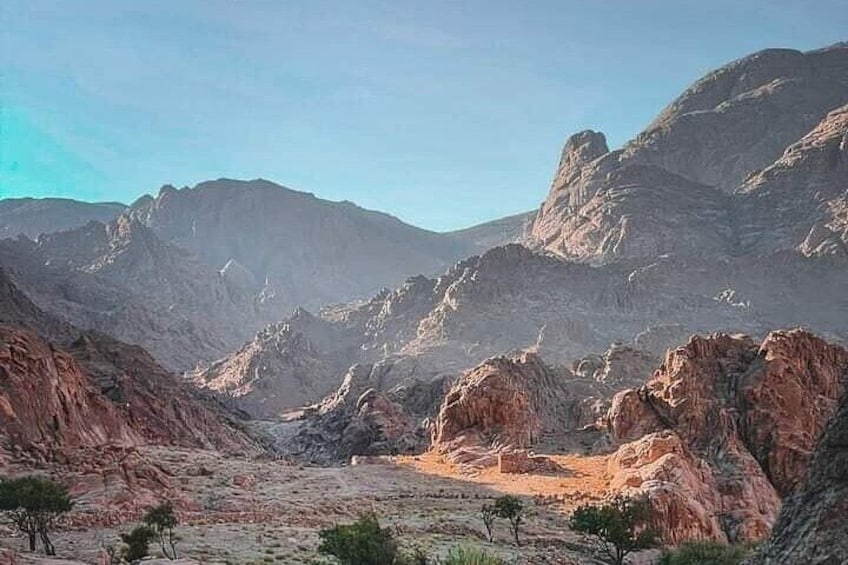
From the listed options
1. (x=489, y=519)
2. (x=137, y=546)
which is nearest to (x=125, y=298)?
(x=489, y=519)

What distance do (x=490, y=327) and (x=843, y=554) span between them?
133 metres

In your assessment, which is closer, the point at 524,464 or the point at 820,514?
the point at 820,514

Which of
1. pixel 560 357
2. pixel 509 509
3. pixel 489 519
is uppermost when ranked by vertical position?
pixel 509 509

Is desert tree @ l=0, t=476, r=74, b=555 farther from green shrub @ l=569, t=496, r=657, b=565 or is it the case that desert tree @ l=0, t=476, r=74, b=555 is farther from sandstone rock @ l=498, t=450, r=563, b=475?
sandstone rock @ l=498, t=450, r=563, b=475

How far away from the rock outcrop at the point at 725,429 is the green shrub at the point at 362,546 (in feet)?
52.3

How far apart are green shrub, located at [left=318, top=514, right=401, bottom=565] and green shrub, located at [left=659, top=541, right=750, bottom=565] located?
8.68 meters

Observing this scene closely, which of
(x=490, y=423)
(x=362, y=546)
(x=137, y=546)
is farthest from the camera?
(x=490, y=423)

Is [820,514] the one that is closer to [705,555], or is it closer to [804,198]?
[705,555]

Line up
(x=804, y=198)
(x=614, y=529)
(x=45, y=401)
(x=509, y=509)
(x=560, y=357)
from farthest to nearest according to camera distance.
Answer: (x=804, y=198) < (x=560, y=357) < (x=45, y=401) < (x=509, y=509) < (x=614, y=529)

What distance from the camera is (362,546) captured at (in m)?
16.0

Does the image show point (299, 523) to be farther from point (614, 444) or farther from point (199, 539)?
point (614, 444)

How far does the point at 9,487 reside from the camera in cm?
2095

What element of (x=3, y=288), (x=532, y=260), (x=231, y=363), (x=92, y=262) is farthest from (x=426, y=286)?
(x=3, y=288)

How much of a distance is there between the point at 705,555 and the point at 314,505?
18093 mm
